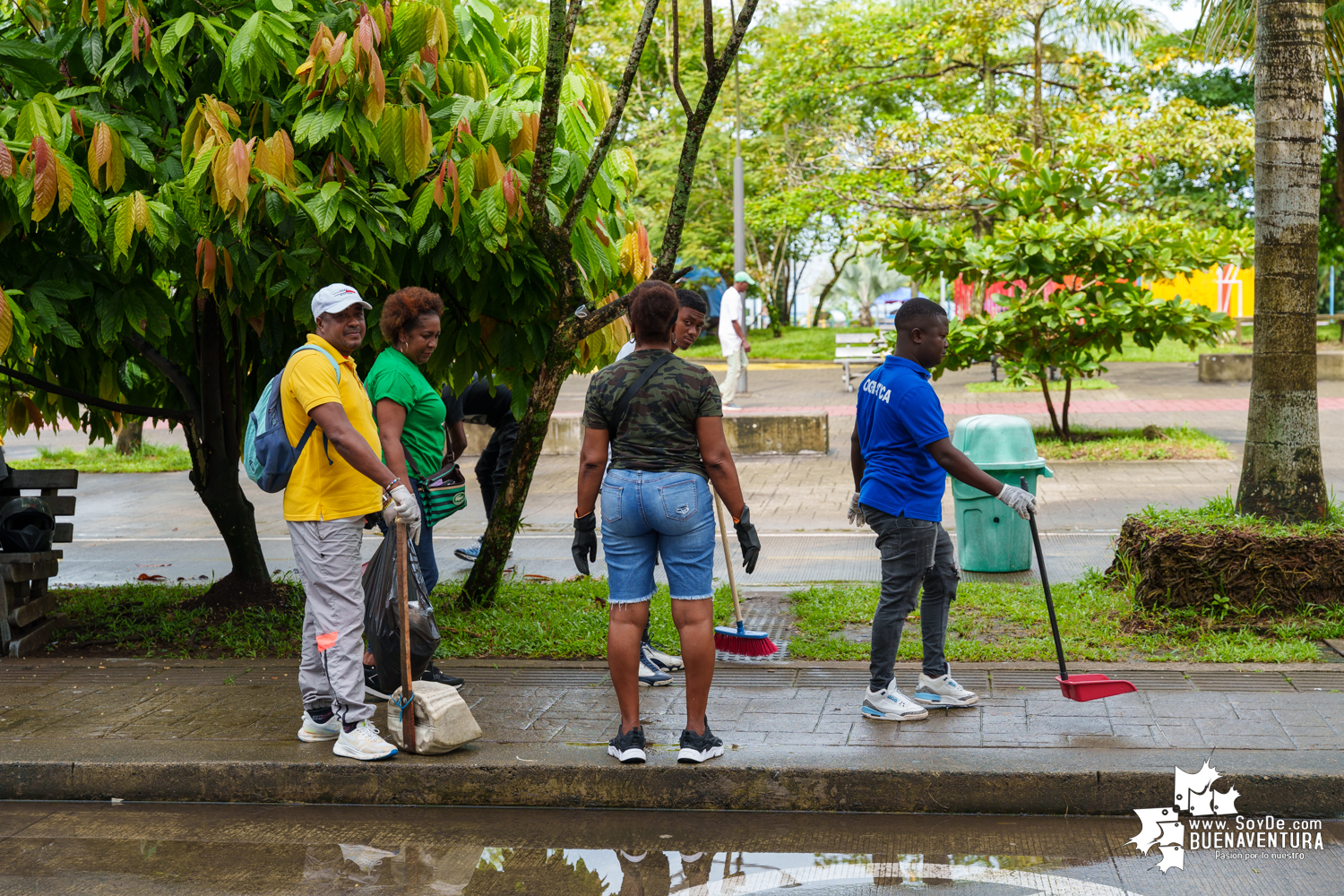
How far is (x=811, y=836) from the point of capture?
13.7 ft

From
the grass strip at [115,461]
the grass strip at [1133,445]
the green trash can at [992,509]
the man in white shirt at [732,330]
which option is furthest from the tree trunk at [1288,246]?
the grass strip at [115,461]

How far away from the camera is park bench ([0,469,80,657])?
650 centimetres

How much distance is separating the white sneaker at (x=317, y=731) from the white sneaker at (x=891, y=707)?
215 centimetres

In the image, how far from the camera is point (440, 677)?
18.5 ft

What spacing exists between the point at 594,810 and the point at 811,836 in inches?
32.8

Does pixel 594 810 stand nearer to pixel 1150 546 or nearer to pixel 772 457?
pixel 1150 546

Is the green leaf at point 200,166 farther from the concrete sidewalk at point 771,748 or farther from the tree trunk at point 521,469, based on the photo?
the concrete sidewalk at point 771,748

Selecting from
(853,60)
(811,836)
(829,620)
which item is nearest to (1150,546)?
(829,620)

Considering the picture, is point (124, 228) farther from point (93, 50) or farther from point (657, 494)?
point (657, 494)

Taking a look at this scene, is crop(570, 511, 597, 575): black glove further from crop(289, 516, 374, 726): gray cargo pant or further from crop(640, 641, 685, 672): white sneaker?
crop(640, 641, 685, 672): white sneaker

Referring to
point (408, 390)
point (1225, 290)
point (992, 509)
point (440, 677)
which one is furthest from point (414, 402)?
point (1225, 290)

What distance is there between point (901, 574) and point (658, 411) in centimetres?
130

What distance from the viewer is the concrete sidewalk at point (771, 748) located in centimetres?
433

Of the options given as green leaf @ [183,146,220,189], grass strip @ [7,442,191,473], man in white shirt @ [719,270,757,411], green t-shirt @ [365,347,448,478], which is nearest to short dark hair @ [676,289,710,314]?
green t-shirt @ [365,347,448,478]
